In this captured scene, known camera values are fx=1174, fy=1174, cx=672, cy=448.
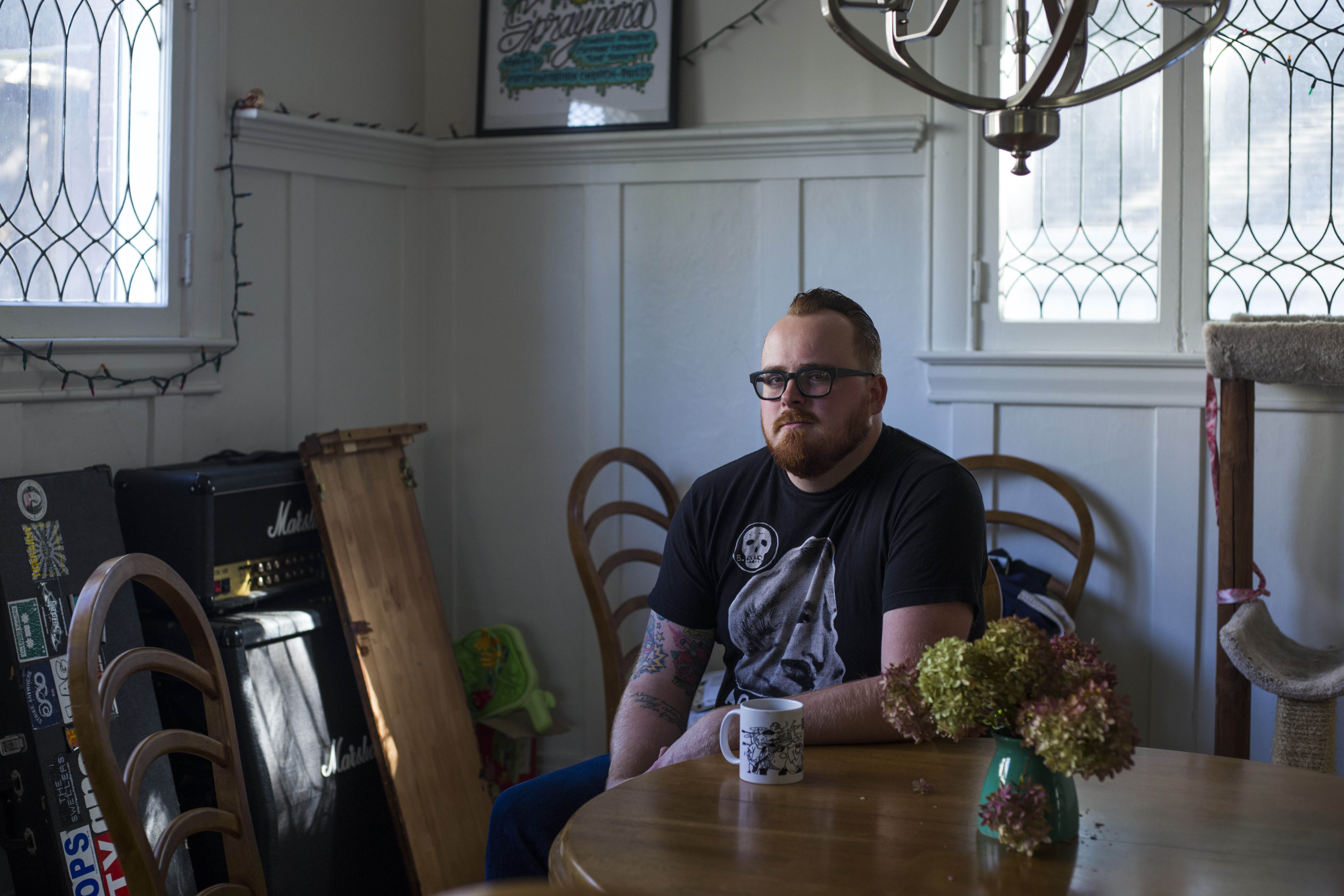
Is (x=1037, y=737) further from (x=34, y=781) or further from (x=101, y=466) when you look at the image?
(x=101, y=466)

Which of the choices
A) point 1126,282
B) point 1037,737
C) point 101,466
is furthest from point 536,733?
point 1037,737

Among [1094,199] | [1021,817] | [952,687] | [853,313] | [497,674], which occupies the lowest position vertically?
[497,674]

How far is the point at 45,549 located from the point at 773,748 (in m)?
1.44

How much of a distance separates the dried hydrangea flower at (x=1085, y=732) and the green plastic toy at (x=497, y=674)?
216cm

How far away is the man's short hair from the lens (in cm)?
189

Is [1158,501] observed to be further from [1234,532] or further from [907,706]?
[907,706]

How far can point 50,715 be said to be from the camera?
2.02 meters

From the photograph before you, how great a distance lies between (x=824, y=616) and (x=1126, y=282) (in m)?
1.42

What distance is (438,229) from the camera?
3.28 meters

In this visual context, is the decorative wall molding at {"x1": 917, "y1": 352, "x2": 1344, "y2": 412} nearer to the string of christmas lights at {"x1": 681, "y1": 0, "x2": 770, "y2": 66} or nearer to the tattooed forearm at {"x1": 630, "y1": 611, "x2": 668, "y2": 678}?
the string of christmas lights at {"x1": 681, "y1": 0, "x2": 770, "y2": 66}

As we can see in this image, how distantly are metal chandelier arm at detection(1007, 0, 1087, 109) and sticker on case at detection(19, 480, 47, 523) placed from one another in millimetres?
1789

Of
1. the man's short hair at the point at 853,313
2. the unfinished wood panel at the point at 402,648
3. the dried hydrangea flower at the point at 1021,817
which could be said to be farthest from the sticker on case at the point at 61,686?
the dried hydrangea flower at the point at 1021,817

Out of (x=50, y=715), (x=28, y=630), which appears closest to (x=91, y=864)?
(x=50, y=715)

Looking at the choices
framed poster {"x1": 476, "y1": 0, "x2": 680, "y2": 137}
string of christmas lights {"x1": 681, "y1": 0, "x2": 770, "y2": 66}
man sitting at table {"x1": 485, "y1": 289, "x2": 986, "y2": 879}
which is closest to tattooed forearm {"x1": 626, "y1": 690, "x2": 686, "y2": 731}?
man sitting at table {"x1": 485, "y1": 289, "x2": 986, "y2": 879}
